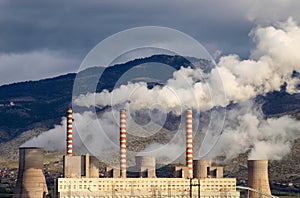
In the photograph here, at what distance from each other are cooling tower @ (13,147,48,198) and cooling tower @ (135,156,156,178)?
12.2 metres

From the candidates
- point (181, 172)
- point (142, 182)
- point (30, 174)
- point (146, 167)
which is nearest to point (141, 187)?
point (142, 182)

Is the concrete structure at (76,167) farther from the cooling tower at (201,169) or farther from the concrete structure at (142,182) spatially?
the cooling tower at (201,169)

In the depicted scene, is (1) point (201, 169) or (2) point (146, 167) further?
(1) point (201, 169)

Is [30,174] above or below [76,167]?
below

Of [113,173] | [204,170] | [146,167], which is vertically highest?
[146,167]

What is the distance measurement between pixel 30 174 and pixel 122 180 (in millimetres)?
10396

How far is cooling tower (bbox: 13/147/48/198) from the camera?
91.2 metres

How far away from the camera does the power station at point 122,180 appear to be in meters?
89.6

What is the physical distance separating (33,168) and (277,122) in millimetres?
96550

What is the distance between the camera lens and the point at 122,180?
305 feet

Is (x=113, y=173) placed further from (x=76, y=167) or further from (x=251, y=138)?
(x=251, y=138)

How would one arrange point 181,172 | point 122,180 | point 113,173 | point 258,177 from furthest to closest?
point 258,177 → point 181,172 → point 113,173 → point 122,180

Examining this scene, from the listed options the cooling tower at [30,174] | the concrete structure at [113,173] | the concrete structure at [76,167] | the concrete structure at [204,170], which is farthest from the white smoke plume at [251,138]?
the cooling tower at [30,174]

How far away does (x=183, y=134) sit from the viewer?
147 m
